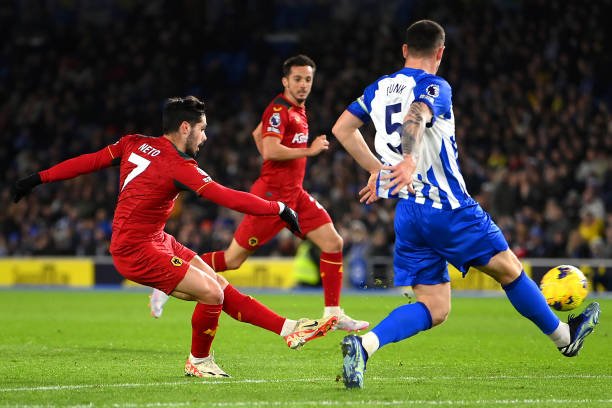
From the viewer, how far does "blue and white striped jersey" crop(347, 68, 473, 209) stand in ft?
22.5

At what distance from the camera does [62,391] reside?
6.88 meters

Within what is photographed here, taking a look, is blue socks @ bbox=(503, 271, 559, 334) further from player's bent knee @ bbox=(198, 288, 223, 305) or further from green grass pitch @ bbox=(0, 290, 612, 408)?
player's bent knee @ bbox=(198, 288, 223, 305)

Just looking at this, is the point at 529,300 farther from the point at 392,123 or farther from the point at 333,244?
the point at 333,244

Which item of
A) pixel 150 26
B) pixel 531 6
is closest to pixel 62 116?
pixel 150 26

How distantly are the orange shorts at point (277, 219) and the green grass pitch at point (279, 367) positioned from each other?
1077 mm

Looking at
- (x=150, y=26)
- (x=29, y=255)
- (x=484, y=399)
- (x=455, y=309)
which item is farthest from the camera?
(x=150, y=26)

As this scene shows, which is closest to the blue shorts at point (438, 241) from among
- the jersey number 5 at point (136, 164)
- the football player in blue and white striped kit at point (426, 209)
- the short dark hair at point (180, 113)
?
the football player in blue and white striped kit at point (426, 209)

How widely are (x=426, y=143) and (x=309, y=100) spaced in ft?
62.7

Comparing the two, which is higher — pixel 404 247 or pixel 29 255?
pixel 404 247

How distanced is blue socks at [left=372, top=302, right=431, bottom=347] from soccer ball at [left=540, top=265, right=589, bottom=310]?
1.83m

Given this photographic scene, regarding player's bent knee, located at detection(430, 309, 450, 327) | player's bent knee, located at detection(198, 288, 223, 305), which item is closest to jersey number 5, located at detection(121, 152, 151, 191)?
player's bent knee, located at detection(198, 288, 223, 305)

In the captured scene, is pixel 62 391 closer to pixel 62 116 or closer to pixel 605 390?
pixel 605 390

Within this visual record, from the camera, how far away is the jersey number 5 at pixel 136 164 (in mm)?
7691

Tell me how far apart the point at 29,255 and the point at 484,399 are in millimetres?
19993
